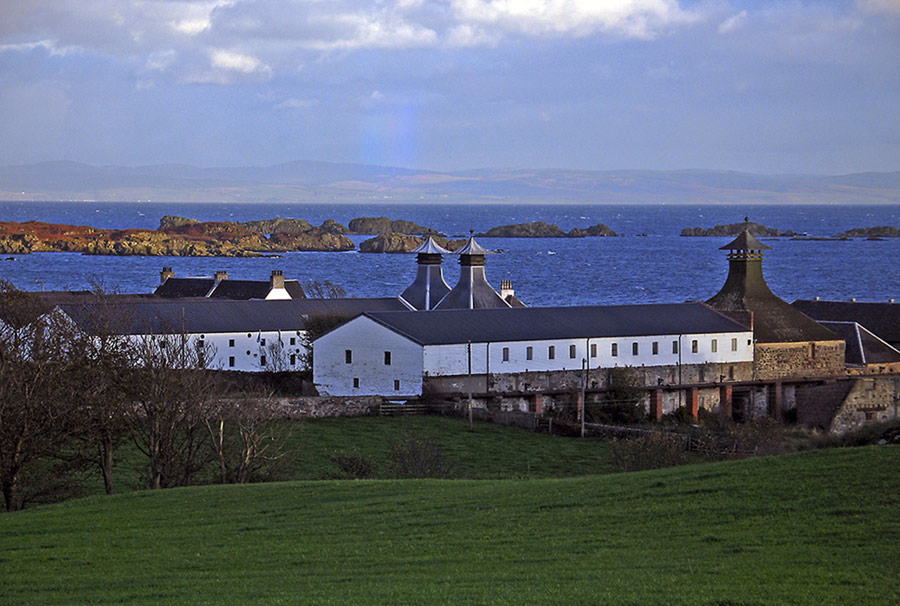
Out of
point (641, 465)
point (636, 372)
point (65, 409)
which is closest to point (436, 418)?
point (636, 372)

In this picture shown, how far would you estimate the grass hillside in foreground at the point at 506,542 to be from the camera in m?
15.9

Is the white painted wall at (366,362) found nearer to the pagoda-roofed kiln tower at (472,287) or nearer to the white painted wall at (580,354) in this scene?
the white painted wall at (580,354)

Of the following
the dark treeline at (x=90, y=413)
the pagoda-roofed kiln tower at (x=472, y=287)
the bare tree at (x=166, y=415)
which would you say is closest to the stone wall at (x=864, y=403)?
the pagoda-roofed kiln tower at (x=472, y=287)

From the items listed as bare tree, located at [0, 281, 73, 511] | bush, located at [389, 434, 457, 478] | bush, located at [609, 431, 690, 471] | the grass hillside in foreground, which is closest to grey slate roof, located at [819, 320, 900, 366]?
bush, located at [609, 431, 690, 471]

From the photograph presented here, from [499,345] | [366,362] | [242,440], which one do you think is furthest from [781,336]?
[242,440]

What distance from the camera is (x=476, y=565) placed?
18.0 m

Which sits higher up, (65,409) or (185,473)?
(65,409)

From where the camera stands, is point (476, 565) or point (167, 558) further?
point (167, 558)

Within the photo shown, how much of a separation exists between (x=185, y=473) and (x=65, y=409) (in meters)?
4.29

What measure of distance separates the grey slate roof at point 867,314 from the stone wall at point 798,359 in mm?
7206

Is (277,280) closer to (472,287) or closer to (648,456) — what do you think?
(472,287)

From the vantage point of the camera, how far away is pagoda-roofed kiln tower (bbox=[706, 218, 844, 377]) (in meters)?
67.7

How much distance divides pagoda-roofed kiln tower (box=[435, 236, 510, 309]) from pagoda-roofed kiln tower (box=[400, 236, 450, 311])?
14.4ft

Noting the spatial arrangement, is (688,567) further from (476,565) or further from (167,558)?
(167,558)
